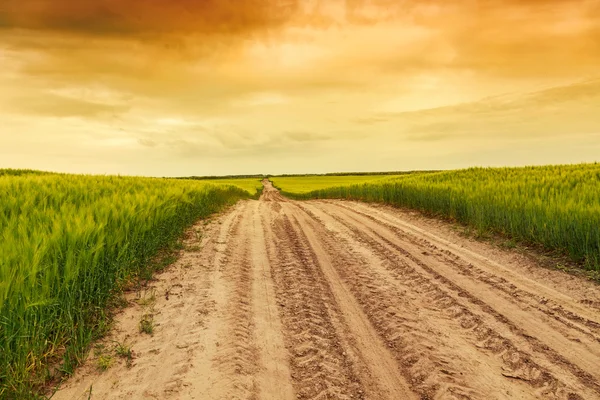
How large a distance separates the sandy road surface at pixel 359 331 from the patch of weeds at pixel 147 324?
77 millimetres

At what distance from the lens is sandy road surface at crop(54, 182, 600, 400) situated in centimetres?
368

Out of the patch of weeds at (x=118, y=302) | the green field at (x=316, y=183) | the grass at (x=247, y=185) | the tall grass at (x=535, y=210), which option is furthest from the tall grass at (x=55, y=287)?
the grass at (x=247, y=185)

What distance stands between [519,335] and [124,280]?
558 cm

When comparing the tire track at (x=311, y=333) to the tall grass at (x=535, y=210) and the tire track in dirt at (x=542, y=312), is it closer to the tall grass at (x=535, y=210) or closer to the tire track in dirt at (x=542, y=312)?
the tire track in dirt at (x=542, y=312)

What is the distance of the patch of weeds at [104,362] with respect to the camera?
4.00 meters

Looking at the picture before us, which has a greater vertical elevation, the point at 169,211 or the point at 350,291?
the point at 169,211

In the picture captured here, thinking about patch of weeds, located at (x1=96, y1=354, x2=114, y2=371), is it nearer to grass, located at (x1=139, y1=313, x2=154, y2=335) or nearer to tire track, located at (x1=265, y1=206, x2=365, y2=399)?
grass, located at (x1=139, y1=313, x2=154, y2=335)

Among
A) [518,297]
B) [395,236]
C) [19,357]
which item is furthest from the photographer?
[395,236]

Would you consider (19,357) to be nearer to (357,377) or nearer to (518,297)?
(357,377)

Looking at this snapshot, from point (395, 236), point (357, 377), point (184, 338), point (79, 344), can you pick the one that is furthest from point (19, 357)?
point (395, 236)

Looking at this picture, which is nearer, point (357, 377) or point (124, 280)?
point (357, 377)

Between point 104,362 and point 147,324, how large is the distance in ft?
3.08

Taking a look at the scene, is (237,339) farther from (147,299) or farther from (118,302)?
(118,302)

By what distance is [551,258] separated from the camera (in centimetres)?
808
